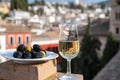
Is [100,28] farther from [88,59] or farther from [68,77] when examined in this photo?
[68,77]

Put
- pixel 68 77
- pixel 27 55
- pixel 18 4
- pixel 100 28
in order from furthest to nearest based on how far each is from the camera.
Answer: pixel 18 4 → pixel 100 28 → pixel 68 77 → pixel 27 55

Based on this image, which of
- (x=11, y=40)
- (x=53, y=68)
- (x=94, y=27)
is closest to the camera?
(x=53, y=68)

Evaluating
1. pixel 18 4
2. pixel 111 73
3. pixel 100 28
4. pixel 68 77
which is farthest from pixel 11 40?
pixel 18 4

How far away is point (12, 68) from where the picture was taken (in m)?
Answer: 1.62

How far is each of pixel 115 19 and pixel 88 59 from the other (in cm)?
973

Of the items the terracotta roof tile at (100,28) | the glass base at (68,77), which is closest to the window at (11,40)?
the terracotta roof tile at (100,28)

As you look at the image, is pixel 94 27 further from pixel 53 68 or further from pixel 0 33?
pixel 53 68

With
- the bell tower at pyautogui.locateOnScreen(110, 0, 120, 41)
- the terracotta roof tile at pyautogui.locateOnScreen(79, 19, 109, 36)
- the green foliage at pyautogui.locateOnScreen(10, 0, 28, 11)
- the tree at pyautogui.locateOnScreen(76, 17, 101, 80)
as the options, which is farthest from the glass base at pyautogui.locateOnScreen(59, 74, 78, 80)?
the green foliage at pyautogui.locateOnScreen(10, 0, 28, 11)

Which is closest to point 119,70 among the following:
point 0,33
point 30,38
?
point 0,33

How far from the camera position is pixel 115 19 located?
2809cm

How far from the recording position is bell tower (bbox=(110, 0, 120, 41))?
2775 centimetres

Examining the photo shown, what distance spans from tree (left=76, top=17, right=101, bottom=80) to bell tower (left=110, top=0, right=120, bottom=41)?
7.64 m

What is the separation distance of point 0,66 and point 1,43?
20.6 meters

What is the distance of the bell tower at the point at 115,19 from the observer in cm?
2775
